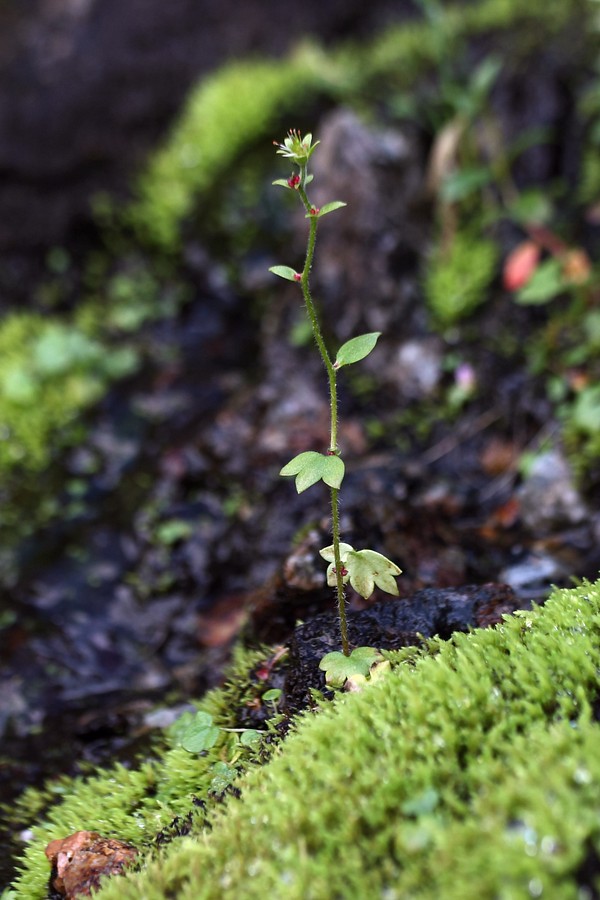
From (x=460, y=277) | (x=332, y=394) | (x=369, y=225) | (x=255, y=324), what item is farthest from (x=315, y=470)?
(x=255, y=324)

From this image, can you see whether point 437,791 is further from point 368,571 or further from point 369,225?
point 369,225

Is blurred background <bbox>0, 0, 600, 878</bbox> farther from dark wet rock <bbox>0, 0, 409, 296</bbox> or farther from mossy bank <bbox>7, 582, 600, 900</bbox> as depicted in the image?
mossy bank <bbox>7, 582, 600, 900</bbox>

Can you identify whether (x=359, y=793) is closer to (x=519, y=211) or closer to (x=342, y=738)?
(x=342, y=738)

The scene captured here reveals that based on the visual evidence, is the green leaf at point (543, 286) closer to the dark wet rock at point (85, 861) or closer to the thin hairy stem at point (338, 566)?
the thin hairy stem at point (338, 566)

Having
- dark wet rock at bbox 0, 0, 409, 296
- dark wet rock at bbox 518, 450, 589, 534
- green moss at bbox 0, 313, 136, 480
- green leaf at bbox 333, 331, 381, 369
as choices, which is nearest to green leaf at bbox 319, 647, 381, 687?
green leaf at bbox 333, 331, 381, 369

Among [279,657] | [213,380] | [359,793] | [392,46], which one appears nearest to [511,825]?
[359,793]

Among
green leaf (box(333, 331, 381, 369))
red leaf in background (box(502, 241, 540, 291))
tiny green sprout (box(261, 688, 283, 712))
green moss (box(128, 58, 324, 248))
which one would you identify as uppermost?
green moss (box(128, 58, 324, 248))
